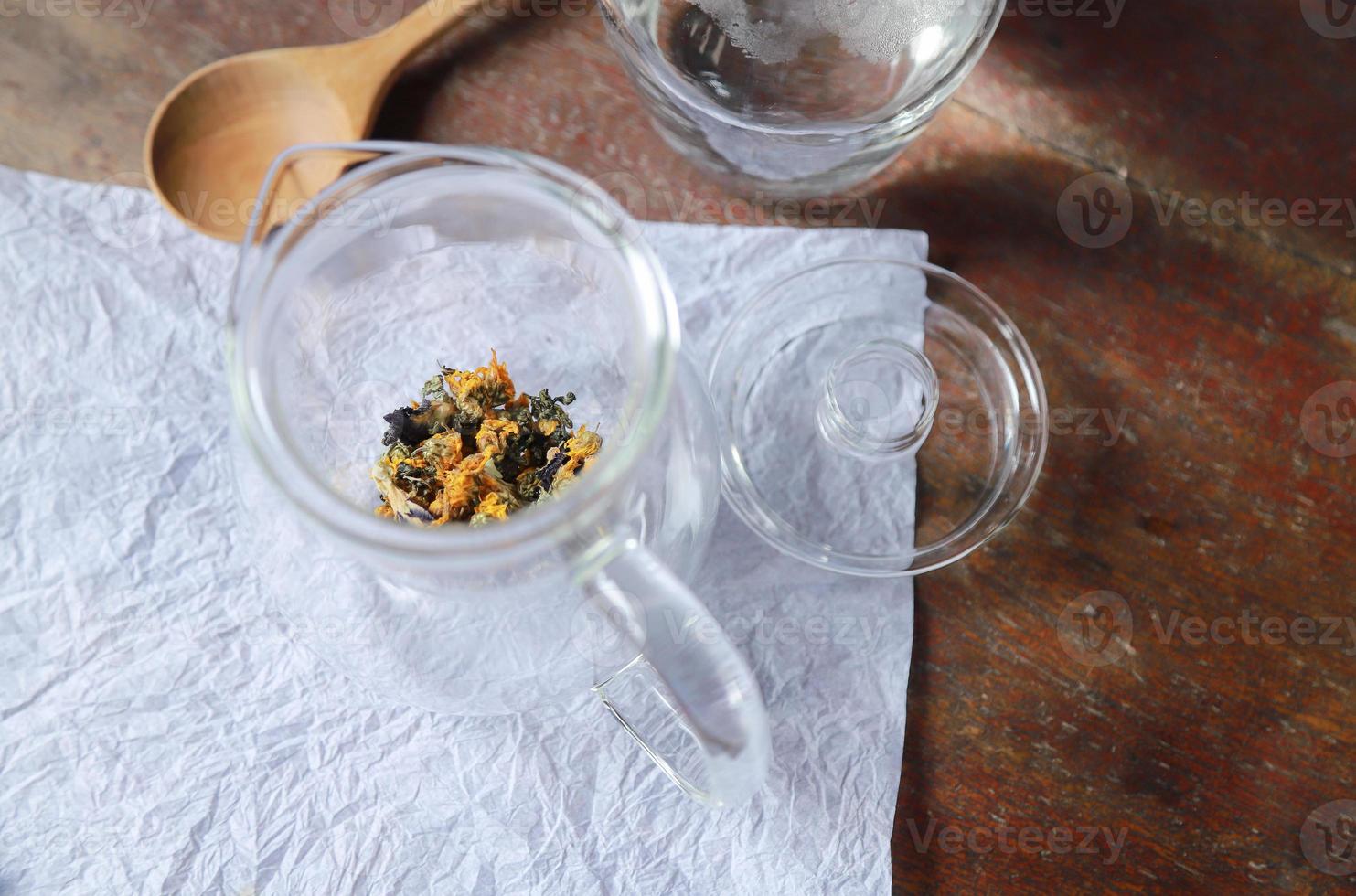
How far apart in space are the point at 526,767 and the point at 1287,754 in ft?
1.48

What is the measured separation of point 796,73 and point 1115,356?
0.26m

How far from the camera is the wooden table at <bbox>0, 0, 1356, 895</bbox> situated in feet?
2.07

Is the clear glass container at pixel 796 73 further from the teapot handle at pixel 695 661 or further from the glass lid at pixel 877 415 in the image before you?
the teapot handle at pixel 695 661

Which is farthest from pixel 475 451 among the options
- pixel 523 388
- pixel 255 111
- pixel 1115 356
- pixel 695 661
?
pixel 1115 356

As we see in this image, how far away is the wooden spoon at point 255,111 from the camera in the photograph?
2.16 feet

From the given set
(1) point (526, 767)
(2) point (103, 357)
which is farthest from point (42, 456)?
(1) point (526, 767)

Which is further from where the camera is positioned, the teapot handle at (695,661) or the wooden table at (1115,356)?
the wooden table at (1115,356)

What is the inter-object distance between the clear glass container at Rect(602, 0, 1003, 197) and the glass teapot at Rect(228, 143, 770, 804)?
5.6 inches

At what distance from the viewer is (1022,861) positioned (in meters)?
0.63

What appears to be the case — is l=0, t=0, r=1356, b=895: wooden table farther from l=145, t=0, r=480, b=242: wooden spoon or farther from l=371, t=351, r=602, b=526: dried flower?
l=371, t=351, r=602, b=526: dried flower

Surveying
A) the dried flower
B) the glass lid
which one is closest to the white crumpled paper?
the glass lid

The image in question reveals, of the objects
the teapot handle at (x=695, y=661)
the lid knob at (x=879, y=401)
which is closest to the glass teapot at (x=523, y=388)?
the teapot handle at (x=695, y=661)

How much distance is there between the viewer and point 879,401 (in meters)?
0.65

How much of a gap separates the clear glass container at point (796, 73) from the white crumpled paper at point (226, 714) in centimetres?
22
